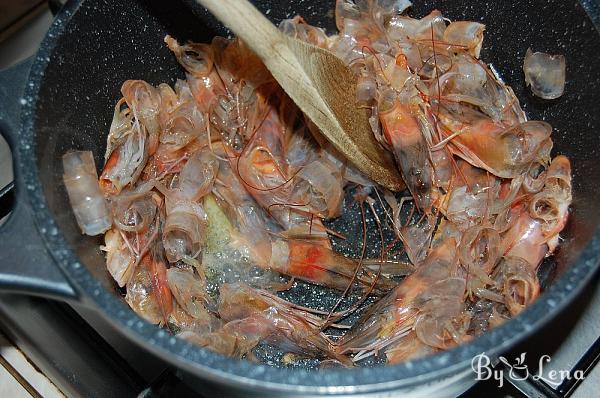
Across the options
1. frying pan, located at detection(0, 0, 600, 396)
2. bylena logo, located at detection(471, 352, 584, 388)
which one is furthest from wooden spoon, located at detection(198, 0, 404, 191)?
bylena logo, located at detection(471, 352, 584, 388)

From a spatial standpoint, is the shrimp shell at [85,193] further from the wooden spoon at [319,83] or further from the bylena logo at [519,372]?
the bylena logo at [519,372]

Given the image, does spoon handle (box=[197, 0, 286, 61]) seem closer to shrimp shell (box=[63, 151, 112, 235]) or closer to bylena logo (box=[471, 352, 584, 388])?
shrimp shell (box=[63, 151, 112, 235])

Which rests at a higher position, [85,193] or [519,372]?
[85,193]

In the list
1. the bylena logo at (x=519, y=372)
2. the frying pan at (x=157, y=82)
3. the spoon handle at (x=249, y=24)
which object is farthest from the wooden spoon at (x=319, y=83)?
the bylena logo at (x=519, y=372)

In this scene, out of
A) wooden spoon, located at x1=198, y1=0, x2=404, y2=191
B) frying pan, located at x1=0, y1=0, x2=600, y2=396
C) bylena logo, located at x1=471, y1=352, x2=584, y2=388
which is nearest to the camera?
frying pan, located at x1=0, y1=0, x2=600, y2=396

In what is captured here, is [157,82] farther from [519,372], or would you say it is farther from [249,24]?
[519,372]

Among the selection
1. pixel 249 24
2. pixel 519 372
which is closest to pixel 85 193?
pixel 249 24
